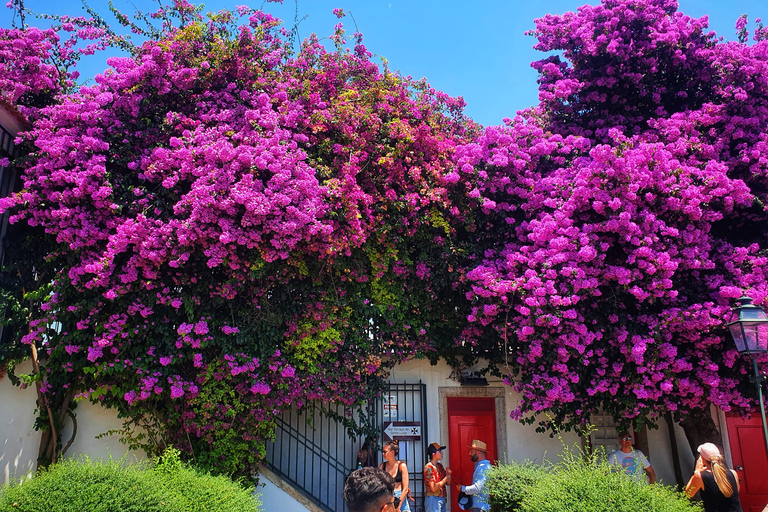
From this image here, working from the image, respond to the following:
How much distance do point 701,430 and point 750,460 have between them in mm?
1240

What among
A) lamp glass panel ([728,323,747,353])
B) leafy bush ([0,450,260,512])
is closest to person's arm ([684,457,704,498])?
lamp glass panel ([728,323,747,353])

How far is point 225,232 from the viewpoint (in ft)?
Answer: 21.6

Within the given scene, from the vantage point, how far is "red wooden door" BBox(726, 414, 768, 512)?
29.0 feet

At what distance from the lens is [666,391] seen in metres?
7.63

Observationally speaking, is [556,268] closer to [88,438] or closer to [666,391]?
[666,391]

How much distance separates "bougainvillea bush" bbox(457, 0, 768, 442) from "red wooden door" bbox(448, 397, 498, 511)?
989 millimetres

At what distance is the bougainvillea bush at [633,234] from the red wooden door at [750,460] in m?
1.67

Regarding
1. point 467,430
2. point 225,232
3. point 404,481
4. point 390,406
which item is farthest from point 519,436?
point 225,232

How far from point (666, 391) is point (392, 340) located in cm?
394

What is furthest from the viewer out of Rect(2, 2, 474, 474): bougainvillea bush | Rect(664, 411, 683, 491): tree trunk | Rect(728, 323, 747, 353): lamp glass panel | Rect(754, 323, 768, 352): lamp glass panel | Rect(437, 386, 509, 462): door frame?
Rect(437, 386, 509, 462): door frame

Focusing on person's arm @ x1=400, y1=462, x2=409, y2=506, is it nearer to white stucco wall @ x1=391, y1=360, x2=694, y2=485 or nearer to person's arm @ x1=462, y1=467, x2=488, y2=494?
person's arm @ x1=462, y1=467, x2=488, y2=494

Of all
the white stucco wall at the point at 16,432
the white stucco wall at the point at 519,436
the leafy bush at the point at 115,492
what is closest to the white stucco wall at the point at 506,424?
the white stucco wall at the point at 519,436

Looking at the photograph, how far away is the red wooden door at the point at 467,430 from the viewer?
29.8 ft

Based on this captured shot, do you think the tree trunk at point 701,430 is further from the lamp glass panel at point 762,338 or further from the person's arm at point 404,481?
the person's arm at point 404,481
